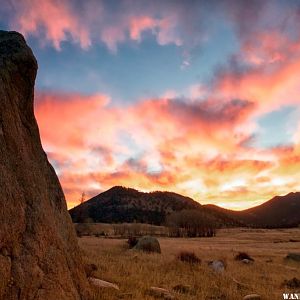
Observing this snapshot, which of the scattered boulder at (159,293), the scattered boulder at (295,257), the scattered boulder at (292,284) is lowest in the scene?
the scattered boulder at (292,284)

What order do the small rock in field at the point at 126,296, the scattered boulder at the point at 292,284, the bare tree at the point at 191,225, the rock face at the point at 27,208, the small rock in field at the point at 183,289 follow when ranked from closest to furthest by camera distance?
the rock face at the point at 27,208
the small rock in field at the point at 126,296
the small rock in field at the point at 183,289
the scattered boulder at the point at 292,284
the bare tree at the point at 191,225

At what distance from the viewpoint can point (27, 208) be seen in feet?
30.6

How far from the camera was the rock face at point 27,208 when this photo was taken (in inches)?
334

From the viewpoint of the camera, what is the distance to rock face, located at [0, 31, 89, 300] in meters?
8.48

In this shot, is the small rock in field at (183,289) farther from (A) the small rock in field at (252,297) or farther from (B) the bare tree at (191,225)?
(B) the bare tree at (191,225)

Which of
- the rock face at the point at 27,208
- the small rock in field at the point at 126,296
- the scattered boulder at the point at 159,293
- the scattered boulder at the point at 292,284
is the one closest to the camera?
the rock face at the point at 27,208

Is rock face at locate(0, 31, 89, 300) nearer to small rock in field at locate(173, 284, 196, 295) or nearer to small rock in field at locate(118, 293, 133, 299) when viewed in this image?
small rock in field at locate(118, 293, 133, 299)

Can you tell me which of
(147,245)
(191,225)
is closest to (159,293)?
(147,245)

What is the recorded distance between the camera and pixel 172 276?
1759 centimetres

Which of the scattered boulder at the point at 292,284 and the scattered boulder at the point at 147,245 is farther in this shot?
the scattered boulder at the point at 147,245

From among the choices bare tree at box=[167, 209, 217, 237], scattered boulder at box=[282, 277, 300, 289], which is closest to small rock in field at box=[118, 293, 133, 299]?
scattered boulder at box=[282, 277, 300, 289]

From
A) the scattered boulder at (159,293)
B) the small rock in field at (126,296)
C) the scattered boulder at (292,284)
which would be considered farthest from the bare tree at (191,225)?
the small rock in field at (126,296)

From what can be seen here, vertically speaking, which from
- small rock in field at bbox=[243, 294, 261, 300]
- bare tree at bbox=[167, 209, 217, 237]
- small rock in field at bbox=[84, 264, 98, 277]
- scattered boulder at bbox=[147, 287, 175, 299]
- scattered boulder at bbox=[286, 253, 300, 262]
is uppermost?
bare tree at bbox=[167, 209, 217, 237]

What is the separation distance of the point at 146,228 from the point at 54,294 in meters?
130
